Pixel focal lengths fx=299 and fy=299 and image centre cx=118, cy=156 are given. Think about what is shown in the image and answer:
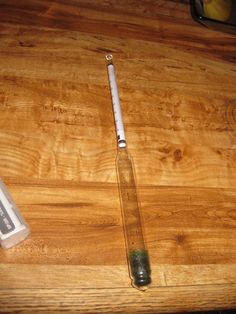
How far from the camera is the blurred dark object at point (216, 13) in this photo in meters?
0.78

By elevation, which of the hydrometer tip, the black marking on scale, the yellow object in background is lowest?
the black marking on scale

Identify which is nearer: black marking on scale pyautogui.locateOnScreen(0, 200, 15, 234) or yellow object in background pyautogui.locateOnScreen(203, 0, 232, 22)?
black marking on scale pyautogui.locateOnScreen(0, 200, 15, 234)

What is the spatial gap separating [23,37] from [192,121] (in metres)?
0.43

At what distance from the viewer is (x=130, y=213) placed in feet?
1.70

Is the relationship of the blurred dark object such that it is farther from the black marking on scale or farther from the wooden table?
the black marking on scale

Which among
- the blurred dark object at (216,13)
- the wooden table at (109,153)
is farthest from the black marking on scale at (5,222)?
the blurred dark object at (216,13)

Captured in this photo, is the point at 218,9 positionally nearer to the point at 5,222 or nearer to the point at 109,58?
the point at 109,58

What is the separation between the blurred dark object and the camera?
779 mm

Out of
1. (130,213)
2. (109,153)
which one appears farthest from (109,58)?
(130,213)

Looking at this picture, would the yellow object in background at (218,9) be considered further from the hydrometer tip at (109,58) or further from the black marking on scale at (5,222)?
the black marking on scale at (5,222)

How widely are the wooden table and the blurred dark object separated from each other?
0.09 feet

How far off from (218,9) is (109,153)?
511 millimetres

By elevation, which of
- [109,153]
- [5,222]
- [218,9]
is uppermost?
[218,9]

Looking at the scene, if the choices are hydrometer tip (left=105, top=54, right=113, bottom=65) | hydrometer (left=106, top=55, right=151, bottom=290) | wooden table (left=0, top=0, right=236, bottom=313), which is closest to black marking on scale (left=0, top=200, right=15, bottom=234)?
wooden table (left=0, top=0, right=236, bottom=313)
